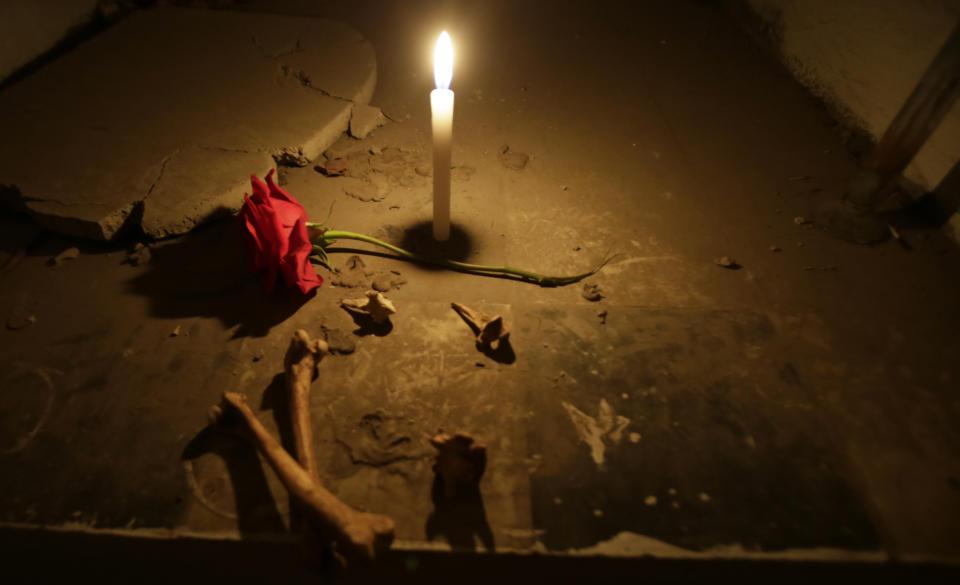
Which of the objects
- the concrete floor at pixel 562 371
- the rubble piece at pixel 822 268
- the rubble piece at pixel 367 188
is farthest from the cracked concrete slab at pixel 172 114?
the rubble piece at pixel 822 268

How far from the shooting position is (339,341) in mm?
1276

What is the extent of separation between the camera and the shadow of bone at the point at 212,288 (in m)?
1.33

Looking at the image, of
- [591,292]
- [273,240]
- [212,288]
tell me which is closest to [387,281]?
[273,240]

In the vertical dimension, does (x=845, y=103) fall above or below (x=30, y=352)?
above

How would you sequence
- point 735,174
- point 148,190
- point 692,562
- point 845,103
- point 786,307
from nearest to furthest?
point 692,562, point 786,307, point 148,190, point 735,174, point 845,103

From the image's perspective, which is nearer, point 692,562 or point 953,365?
point 692,562

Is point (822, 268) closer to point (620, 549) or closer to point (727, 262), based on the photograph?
point (727, 262)

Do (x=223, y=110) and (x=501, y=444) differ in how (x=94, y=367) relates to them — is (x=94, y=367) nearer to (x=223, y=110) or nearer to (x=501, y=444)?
(x=501, y=444)

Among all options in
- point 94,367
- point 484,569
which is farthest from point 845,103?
point 94,367

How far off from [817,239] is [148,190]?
202 cm

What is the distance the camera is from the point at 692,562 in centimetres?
96

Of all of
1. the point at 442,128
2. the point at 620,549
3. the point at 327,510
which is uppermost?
the point at 442,128

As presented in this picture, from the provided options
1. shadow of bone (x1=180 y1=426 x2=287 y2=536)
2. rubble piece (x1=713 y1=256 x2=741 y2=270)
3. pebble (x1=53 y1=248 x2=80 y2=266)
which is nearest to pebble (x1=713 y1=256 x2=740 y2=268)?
rubble piece (x1=713 y1=256 x2=741 y2=270)

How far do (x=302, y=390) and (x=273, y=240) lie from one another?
1.20 feet
